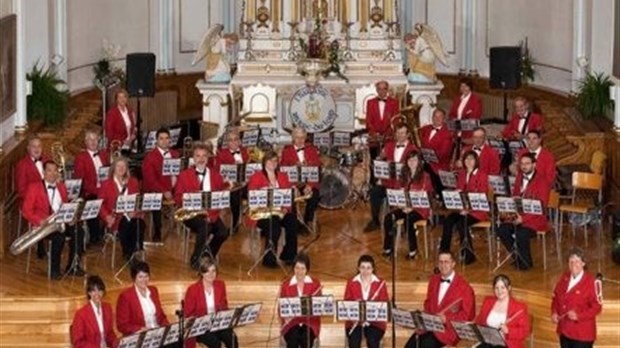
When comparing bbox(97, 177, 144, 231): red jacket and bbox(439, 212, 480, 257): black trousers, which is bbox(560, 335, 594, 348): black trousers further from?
bbox(97, 177, 144, 231): red jacket

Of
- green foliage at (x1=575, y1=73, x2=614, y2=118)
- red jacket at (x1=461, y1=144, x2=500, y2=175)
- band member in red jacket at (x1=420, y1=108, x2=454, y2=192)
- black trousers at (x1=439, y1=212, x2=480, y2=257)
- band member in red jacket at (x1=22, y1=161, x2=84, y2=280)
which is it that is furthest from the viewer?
green foliage at (x1=575, y1=73, x2=614, y2=118)

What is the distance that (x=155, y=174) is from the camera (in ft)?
70.5

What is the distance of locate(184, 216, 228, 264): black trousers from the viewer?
65.5ft

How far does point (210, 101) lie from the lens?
26.9 meters

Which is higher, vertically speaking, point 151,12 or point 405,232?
point 151,12

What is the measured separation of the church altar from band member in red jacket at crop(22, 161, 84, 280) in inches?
267

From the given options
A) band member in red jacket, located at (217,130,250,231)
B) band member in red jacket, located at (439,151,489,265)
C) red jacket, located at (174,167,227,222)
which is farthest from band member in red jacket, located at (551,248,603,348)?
band member in red jacket, located at (217,130,250,231)

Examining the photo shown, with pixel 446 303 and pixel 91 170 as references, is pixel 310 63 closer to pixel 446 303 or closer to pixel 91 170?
pixel 91 170

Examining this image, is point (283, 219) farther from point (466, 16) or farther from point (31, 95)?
point (466, 16)

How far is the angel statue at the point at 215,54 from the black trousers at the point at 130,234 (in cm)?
676

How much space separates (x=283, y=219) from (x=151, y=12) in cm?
923

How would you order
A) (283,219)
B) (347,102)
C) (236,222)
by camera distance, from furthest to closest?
(347,102), (236,222), (283,219)

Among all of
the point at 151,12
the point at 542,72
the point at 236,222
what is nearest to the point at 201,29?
the point at 151,12

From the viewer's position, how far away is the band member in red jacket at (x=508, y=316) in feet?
54.4
